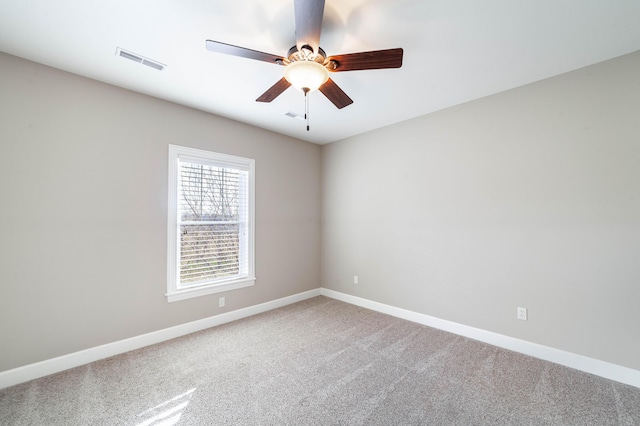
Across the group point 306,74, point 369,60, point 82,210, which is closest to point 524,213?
point 369,60

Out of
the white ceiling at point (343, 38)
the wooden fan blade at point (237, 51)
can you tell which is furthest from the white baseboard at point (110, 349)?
the wooden fan blade at point (237, 51)

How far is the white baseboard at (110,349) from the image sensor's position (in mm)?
2223

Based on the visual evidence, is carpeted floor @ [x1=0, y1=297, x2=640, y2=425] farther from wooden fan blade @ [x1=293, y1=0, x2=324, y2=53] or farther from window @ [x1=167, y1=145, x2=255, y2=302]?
wooden fan blade @ [x1=293, y1=0, x2=324, y2=53]

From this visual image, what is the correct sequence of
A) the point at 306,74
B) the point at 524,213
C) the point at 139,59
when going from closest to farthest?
A: the point at 306,74 < the point at 139,59 < the point at 524,213

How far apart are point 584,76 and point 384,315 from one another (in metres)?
3.37

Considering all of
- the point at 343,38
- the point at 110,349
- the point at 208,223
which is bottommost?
the point at 110,349

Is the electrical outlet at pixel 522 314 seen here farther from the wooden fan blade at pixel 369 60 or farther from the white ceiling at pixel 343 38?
the wooden fan blade at pixel 369 60

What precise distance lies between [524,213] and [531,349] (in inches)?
53.3

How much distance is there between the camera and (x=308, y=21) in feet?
5.02

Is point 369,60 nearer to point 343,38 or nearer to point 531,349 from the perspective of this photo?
point 343,38

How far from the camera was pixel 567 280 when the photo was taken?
98.7 inches

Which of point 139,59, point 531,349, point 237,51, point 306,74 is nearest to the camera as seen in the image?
point 237,51

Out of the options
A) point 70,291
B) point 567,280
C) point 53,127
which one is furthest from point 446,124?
point 70,291

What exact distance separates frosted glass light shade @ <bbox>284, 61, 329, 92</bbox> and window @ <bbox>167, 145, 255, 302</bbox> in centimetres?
192
